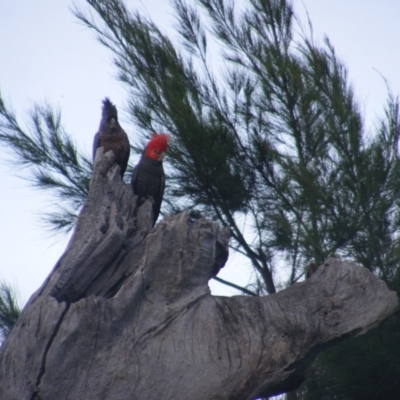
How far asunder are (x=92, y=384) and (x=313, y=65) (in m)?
2.02

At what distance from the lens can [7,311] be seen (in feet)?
13.0

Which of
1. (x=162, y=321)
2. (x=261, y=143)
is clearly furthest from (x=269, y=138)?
(x=162, y=321)

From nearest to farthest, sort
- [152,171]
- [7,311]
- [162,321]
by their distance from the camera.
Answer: [162,321] → [152,171] → [7,311]

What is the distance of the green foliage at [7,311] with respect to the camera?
396 cm

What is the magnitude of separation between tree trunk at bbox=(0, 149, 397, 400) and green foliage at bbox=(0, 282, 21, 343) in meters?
1.57

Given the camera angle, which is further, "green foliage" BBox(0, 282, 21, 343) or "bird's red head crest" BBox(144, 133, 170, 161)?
"green foliage" BBox(0, 282, 21, 343)

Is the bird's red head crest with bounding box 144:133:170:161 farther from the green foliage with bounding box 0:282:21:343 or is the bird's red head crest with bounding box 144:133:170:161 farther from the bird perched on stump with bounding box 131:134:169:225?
the green foliage with bounding box 0:282:21:343

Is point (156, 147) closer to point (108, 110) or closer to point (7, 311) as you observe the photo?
point (108, 110)

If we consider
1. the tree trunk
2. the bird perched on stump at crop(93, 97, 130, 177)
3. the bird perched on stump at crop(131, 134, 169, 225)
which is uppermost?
the bird perched on stump at crop(93, 97, 130, 177)

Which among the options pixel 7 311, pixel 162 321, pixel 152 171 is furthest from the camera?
pixel 7 311

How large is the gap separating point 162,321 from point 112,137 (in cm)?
105

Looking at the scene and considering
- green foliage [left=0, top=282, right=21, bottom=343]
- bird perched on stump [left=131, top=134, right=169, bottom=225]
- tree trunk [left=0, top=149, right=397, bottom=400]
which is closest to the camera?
tree trunk [left=0, top=149, right=397, bottom=400]

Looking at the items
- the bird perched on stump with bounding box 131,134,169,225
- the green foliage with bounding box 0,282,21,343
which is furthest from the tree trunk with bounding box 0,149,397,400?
the green foliage with bounding box 0,282,21,343

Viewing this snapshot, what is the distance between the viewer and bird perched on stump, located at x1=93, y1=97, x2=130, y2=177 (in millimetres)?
3141
